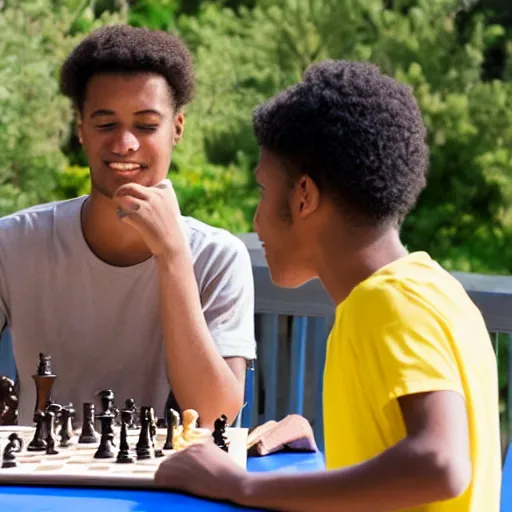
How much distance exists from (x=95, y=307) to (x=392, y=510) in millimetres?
1444

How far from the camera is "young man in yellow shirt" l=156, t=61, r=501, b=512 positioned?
1.67m

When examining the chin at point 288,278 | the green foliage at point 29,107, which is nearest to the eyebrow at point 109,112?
the chin at point 288,278

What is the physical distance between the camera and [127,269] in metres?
3.01

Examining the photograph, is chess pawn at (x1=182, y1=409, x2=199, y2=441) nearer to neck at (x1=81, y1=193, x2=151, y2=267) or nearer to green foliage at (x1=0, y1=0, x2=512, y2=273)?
neck at (x1=81, y1=193, x2=151, y2=267)

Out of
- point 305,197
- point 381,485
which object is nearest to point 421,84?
point 305,197

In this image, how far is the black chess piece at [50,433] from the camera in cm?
219

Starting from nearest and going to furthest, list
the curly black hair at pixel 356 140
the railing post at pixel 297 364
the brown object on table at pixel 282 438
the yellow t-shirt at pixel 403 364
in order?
the yellow t-shirt at pixel 403 364 < the curly black hair at pixel 356 140 < the brown object on table at pixel 282 438 < the railing post at pixel 297 364

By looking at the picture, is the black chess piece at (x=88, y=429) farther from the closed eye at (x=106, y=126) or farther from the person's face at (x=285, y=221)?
the closed eye at (x=106, y=126)

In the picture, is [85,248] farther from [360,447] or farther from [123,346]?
[360,447]

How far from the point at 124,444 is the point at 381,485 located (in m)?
0.62

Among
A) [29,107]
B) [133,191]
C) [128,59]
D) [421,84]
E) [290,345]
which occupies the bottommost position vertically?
[290,345]

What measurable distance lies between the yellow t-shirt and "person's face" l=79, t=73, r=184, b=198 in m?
1.16

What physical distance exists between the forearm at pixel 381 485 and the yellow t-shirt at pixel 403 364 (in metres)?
0.11

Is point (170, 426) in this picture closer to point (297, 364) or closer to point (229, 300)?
point (229, 300)
